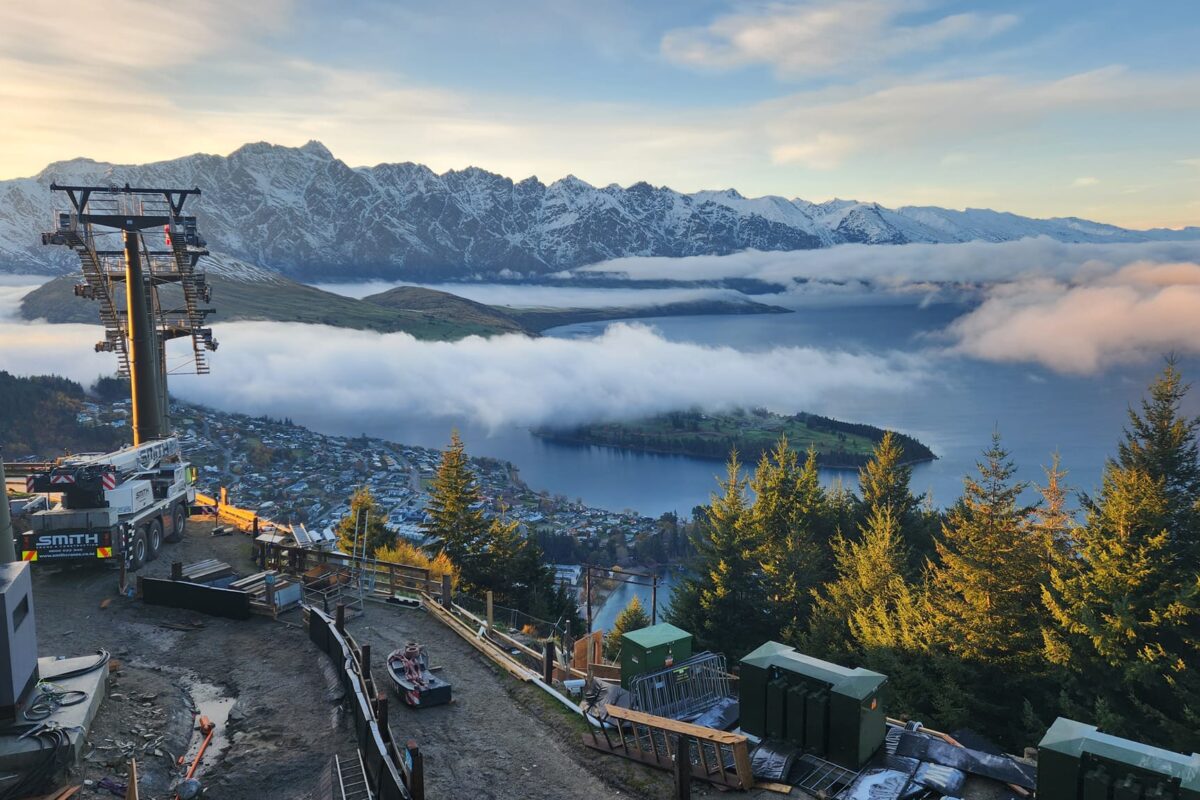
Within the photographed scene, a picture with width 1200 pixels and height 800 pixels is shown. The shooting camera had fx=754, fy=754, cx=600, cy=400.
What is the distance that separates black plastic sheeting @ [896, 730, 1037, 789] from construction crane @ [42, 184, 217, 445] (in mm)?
38238

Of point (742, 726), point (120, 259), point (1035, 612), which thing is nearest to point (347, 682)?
point (742, 726)

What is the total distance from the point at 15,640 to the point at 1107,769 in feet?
68.0

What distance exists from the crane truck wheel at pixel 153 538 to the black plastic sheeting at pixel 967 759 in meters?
30.9

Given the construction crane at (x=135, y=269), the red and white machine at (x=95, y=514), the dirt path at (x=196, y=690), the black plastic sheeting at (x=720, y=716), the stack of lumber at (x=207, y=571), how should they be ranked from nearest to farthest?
the dirt path at (x=196, y=690)
the black plastic sheeting at (x=720, y=716)
the stack of lumber at (x=207, y=571)
the red and white machine at (x=95, y=514)
the construction crane at (x=135, y=269)

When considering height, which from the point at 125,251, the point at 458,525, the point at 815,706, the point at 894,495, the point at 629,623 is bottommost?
the point at 629,623

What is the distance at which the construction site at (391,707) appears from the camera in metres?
14.8

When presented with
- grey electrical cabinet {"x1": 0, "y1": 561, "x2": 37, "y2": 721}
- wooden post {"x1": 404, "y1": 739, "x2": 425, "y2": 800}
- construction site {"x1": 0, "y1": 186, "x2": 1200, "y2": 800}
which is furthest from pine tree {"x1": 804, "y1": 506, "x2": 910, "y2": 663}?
grey electrical cabinet {"x1": 0, "y1": 561, "x2": 37, "y2": 721}

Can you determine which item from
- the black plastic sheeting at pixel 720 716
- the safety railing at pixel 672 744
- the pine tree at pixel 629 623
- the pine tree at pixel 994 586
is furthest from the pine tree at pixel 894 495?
the safety railing at pixel 672 744

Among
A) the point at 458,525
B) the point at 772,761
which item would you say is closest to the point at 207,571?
the point at 458,525

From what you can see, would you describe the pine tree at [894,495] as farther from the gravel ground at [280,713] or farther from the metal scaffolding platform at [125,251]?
the metal scaffolding platform at [125,251]

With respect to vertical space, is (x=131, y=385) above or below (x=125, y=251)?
below

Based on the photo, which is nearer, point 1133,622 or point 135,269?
point 1133,622

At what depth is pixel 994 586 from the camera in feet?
87.8

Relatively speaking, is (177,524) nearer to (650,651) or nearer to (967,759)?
(650,651)
